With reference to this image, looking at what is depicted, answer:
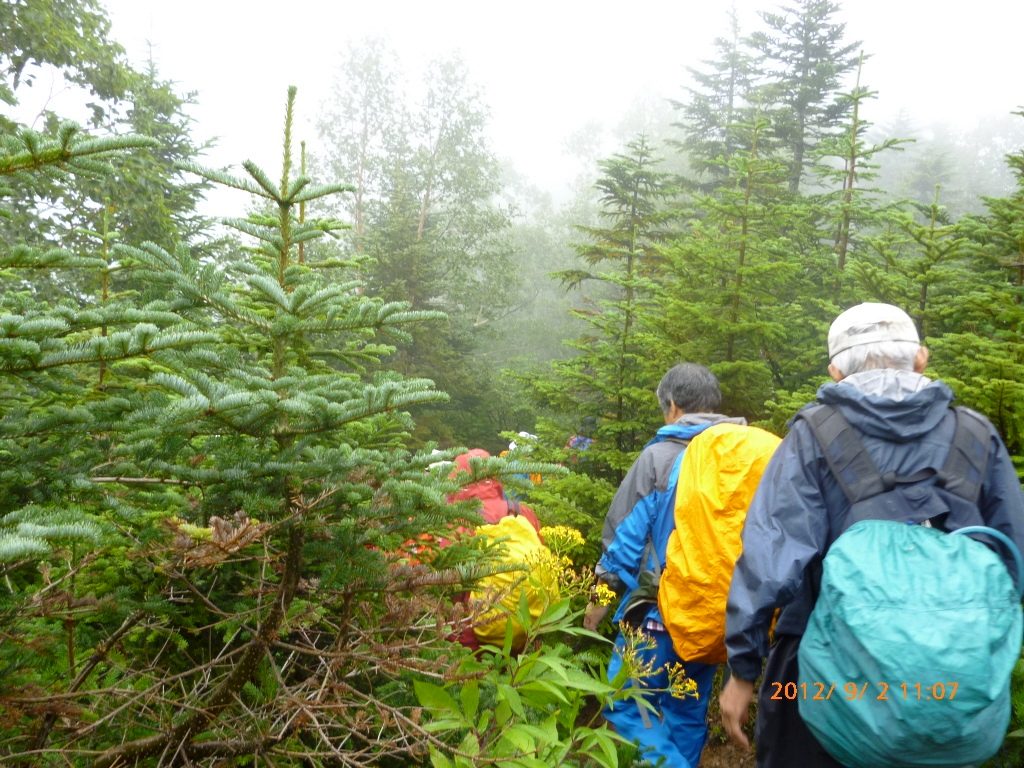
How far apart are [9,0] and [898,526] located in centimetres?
937

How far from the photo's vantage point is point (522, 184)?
49062 mm

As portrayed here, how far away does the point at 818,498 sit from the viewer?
6.08 ft

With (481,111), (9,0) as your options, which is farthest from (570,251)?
(9,0)

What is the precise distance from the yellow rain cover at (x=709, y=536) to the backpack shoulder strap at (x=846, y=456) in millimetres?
543

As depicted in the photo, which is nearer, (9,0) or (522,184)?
(9,0)

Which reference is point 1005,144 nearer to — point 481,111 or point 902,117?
point 902,117

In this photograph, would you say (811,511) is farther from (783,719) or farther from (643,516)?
(643,516)

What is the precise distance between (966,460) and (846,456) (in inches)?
13.3

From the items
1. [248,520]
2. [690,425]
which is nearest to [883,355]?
[690,425]

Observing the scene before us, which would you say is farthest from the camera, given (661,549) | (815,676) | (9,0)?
(9,0)

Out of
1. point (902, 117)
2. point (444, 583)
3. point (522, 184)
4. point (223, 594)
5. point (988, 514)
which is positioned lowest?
point (223, 594)

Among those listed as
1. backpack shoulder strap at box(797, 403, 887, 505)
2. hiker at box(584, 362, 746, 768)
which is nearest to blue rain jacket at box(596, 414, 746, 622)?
hiker at box(584, 362, 746, 768)

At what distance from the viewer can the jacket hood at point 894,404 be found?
1.77 meters

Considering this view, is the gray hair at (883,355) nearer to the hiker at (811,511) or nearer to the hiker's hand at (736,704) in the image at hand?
the hiker at (811,511)
